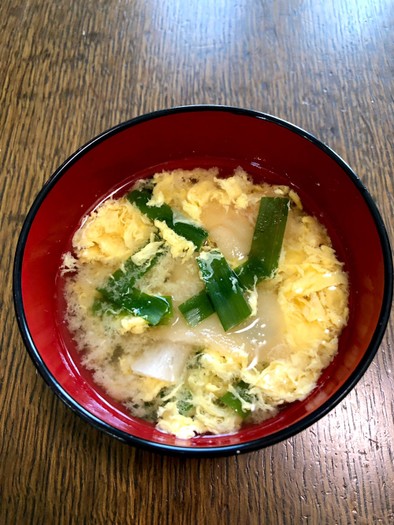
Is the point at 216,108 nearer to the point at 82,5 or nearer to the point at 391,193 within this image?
the point at 391,193

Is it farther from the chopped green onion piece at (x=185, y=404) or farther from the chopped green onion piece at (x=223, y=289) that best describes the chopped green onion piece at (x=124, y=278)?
the chopped green onion piece at (x=185, y=404)

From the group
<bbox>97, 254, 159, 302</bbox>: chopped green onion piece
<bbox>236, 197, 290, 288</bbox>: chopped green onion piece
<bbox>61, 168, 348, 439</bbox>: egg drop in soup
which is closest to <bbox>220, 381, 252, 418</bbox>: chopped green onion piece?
<bbox>61, 168, 348, 439</bbox>: egg drop in soup

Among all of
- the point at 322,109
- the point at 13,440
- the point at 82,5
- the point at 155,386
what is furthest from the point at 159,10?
the point at 13,440

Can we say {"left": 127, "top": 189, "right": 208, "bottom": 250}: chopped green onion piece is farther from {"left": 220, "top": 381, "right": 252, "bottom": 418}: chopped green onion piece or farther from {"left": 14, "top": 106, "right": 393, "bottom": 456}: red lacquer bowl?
{"left": 220, "top": 381, "right": 252, "bottom": 418}: chopped green onion piece

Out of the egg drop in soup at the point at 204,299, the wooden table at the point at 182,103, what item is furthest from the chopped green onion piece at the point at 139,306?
the wooden table at the point at 182,103

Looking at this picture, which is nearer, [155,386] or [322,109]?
[155,386]

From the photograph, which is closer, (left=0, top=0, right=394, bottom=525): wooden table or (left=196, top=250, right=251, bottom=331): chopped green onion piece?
(left=0, top=0, right=394, bottom=525): wooden table
